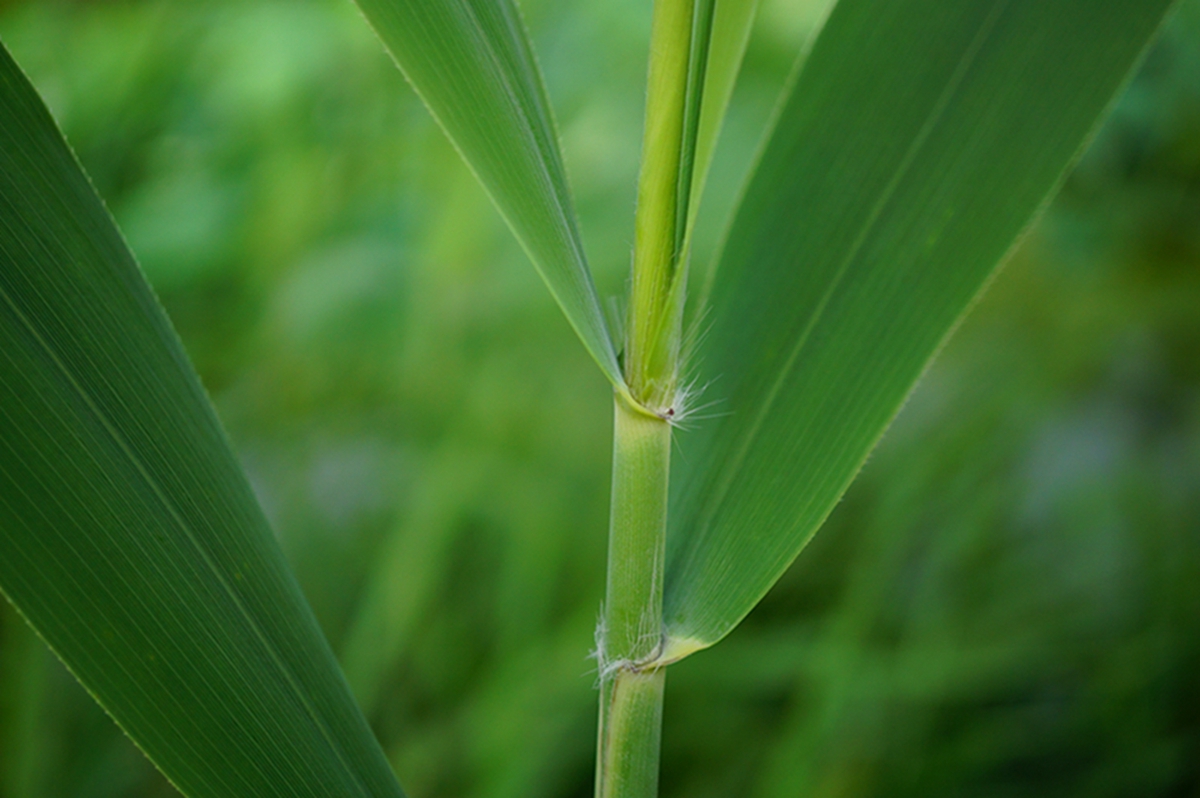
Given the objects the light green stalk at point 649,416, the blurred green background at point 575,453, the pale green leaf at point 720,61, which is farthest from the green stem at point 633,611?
the blurred green background at point 575,453

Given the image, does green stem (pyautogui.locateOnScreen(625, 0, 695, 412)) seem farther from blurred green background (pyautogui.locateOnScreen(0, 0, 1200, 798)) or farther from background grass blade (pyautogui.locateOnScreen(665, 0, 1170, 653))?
blurred green background (pyautogui.locateOnScreen(0, 0, 1200, 798))

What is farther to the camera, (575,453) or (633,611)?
(575,453)

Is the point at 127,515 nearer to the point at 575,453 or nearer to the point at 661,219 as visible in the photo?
the point at 661,219

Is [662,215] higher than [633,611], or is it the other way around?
[662,215]

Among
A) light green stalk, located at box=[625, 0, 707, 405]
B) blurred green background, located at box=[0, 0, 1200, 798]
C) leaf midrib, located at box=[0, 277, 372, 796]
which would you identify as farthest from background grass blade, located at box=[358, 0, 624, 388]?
blurred green background, located at box=[0, 0, 1200, 798]

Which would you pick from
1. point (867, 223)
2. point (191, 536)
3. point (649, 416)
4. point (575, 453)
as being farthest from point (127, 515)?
point (575, 453)

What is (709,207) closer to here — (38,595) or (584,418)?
(584,418)
